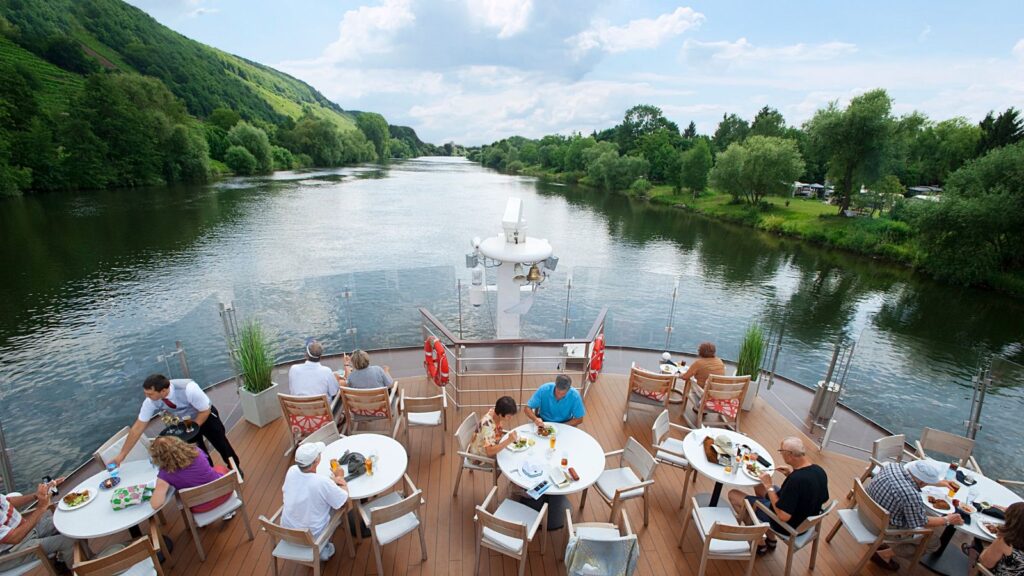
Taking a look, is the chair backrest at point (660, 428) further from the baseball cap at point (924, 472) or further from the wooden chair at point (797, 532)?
the baseball cap at point (924, 472)

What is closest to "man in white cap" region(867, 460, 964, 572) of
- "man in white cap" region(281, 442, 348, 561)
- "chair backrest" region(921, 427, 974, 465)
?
"chair backrest" region(921, 427, 974, 465)

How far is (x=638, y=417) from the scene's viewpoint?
21.0 ft

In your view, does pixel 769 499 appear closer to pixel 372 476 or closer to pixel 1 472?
pixel 372 476

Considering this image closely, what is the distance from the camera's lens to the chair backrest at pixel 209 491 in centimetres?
356

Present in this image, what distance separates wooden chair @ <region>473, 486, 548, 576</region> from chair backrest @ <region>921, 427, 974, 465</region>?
4.79m

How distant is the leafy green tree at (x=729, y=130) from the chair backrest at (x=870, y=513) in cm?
8439

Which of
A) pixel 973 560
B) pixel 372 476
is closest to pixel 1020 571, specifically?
pixel 973 560

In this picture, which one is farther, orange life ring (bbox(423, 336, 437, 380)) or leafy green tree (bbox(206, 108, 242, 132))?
leafy green tree (bbox(206, 108, 242, 132))

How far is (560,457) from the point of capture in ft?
13.7

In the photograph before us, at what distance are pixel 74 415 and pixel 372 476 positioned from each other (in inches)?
198

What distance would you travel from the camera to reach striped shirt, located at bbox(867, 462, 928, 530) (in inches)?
146

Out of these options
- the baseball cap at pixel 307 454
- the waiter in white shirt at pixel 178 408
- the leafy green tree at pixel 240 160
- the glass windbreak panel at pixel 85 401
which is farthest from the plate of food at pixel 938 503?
the leafy green tree at pixel 240 160

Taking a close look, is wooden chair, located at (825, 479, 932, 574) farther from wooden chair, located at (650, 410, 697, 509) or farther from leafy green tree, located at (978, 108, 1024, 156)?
leafy green tree, located at (978, 108, 1024, 156)

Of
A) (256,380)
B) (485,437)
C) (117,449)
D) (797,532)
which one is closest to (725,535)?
(797,532)
